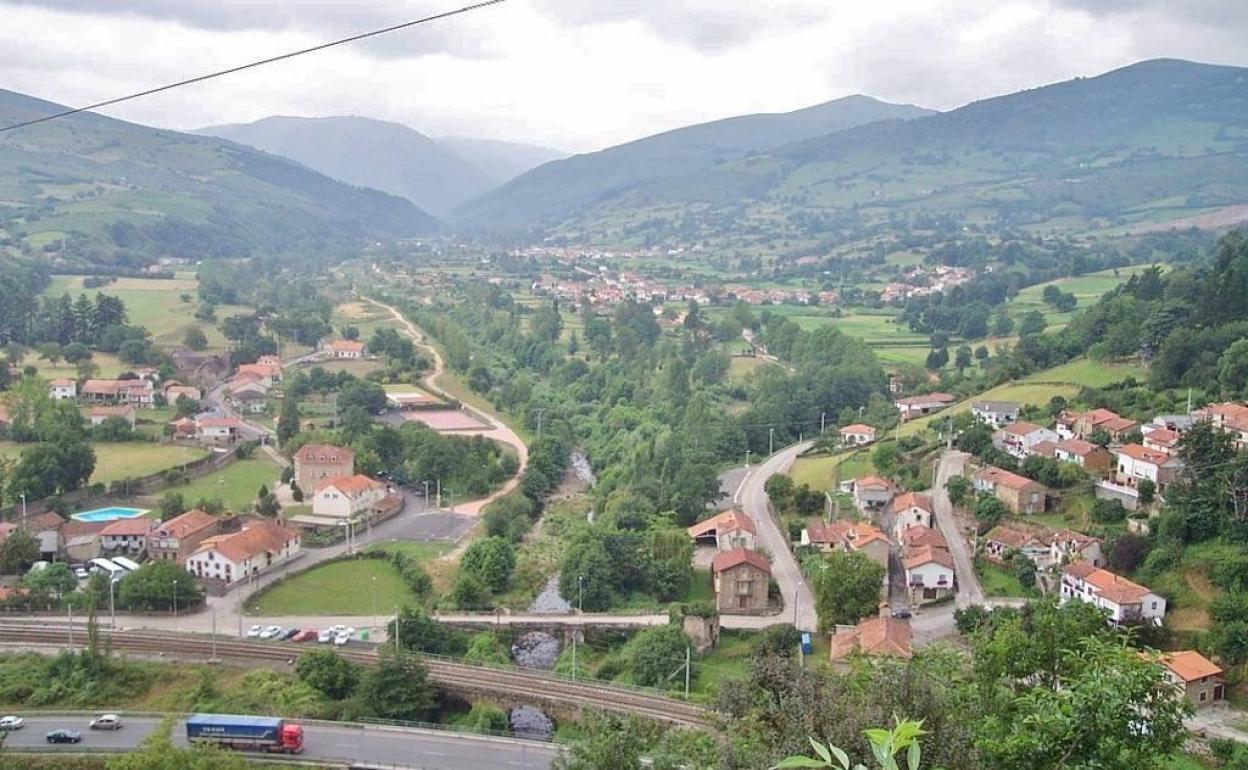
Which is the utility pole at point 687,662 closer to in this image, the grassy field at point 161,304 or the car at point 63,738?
the car at point 63,738

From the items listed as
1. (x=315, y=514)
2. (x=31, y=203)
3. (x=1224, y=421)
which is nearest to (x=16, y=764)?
A: (x=315, y=514)

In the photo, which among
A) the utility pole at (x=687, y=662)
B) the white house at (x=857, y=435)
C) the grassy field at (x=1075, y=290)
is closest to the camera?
the utility pole at (x=687, y=662)

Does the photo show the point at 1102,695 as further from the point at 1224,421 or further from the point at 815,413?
the point at 815,413

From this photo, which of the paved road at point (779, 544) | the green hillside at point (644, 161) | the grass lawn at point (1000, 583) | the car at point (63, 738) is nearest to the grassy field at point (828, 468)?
the paved road at point (779, 544)

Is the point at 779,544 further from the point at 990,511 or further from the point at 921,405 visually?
the point at 921,405

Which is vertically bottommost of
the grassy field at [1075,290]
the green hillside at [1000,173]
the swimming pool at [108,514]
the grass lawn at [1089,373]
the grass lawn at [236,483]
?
the grass lawn at [236,483]

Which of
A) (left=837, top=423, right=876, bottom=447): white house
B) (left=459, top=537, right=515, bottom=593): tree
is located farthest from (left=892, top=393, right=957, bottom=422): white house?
(left=459, top=537, right=515, bottom=593): tree

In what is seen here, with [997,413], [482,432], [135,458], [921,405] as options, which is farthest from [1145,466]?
[135,458]
